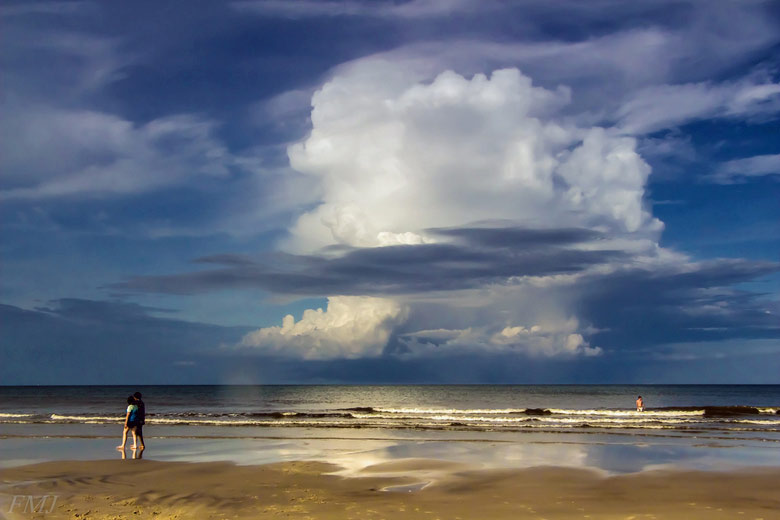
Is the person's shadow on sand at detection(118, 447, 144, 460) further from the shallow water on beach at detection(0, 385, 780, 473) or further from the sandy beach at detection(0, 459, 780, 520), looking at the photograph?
the sandy beach at detection(0, 459, 780, 520)

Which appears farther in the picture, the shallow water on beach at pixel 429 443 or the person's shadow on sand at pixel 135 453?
the person's shadow on sand at pixel 135 453

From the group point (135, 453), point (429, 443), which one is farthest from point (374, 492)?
point (429, 443)

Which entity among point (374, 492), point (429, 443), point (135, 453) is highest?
point (374, 492)

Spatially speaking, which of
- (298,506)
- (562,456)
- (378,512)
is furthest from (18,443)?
(562,456)

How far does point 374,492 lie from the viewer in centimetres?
1544

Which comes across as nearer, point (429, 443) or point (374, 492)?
point (374, 492)

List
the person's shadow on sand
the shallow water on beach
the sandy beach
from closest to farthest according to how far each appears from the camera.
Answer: the sandy beach → the shallow water on beach → the person's shadow on sand

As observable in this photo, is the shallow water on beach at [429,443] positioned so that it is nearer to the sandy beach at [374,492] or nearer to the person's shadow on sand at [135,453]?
the person's shadow on sand at [135,453]

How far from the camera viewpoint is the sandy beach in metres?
13.2

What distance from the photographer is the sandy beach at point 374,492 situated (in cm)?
1324

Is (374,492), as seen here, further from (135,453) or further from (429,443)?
(429,443)

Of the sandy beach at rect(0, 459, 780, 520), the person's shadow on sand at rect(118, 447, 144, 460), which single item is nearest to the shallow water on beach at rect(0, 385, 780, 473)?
the person's shadow on sand at rect(118, 447, 144, 460)

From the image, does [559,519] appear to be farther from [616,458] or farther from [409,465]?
[616,458]

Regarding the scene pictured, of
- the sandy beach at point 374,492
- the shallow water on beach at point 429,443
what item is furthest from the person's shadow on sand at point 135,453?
the sandy beach at point 374,492
